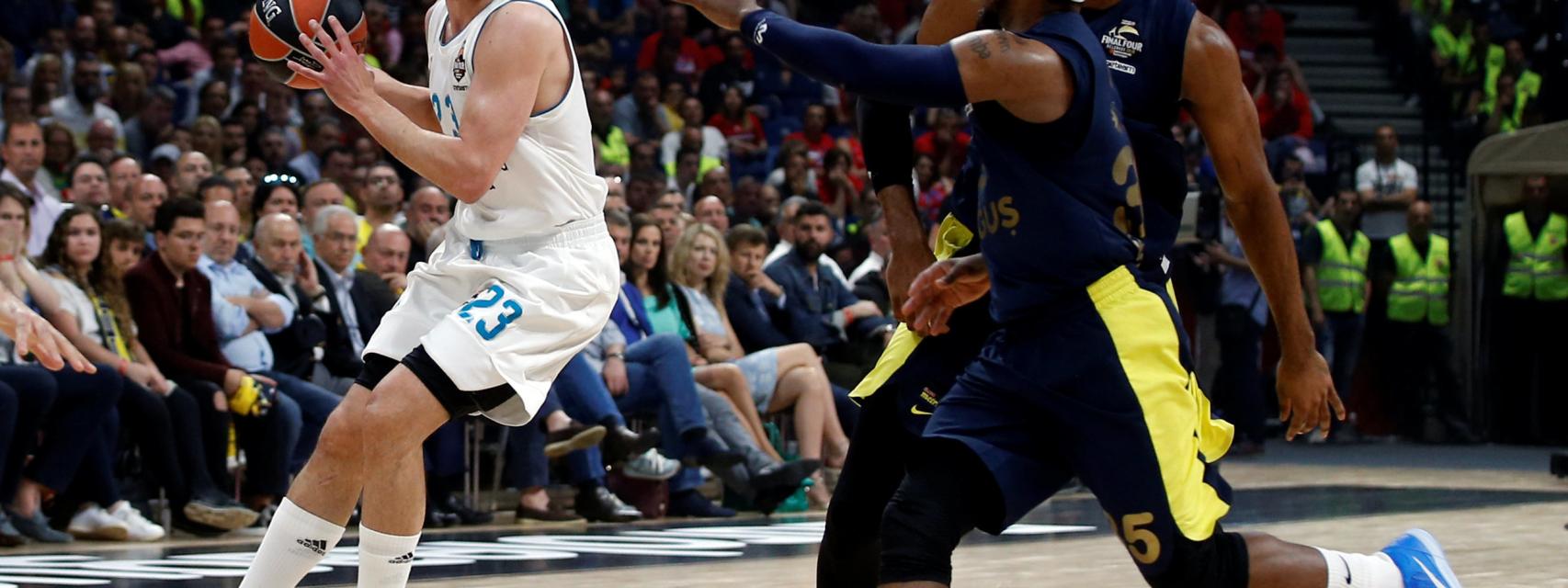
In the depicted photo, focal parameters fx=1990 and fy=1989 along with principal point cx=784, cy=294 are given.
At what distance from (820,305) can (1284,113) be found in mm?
7823

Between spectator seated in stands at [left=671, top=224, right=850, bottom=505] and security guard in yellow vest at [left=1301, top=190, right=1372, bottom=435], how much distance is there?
18.0 ft

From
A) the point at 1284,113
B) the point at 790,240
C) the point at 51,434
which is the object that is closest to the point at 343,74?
the point at 51,434

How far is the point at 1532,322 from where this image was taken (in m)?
13.8

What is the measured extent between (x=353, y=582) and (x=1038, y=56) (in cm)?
324

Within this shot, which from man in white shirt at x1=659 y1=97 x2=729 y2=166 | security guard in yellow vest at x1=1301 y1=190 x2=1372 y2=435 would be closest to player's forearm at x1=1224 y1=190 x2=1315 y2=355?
security guard in yellow vest at x1=1301 y1=190 x2=1372 y2=435

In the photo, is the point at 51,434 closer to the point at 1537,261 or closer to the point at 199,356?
the point at 199,356

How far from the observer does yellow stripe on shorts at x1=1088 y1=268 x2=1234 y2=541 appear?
138 inches

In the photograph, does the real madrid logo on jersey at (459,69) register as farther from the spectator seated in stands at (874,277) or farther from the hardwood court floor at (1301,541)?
the spectator seated in stands at (874,277)

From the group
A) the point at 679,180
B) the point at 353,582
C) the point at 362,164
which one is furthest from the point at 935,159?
the point at 353,582

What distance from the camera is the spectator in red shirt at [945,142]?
602 inches

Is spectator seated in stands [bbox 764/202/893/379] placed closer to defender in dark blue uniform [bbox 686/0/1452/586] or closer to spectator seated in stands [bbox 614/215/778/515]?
spectator seated in stands [bbox 614/215/778/515]

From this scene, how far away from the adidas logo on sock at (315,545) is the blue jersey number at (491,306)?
0.54 meters

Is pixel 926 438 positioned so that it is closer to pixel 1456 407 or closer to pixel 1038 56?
pixel 1038 56

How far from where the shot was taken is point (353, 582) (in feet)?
19.3
